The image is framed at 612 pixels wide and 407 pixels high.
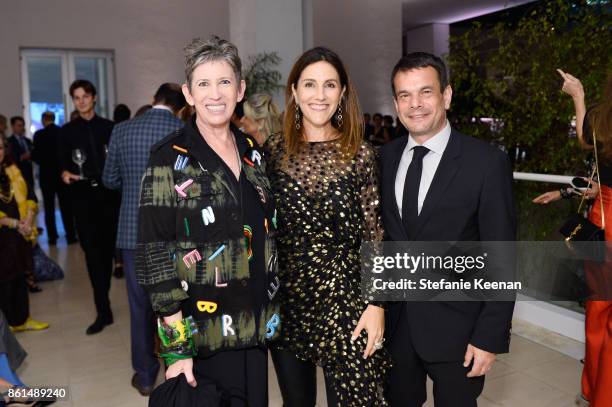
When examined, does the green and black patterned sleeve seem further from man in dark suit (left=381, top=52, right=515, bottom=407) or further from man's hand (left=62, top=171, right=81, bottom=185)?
man's hand (left=62, top=171, right=81, bottom=185)

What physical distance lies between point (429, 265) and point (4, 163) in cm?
384

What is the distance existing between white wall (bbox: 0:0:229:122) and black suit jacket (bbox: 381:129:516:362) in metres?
11.8

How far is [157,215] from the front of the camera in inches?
67.7

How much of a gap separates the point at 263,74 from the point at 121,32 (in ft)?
20.3

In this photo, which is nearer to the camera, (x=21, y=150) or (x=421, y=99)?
(x=421, y=99)

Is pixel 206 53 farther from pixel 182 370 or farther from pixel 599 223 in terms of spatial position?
pixel 599 223

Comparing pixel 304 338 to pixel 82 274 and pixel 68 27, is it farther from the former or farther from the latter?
pixel 68 27

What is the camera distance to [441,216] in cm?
187

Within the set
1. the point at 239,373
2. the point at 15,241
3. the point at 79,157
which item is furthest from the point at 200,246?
the point at 15,241

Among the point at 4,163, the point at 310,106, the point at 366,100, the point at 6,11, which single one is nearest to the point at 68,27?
the point at 6,11

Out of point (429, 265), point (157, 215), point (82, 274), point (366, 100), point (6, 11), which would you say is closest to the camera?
point (157, 215)

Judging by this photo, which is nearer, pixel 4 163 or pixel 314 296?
pixel 314 296

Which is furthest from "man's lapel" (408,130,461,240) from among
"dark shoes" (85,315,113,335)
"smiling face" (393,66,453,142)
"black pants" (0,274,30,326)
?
"black pants" (0,274,30,326)

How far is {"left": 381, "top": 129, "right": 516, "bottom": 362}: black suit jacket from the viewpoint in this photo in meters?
1.83
